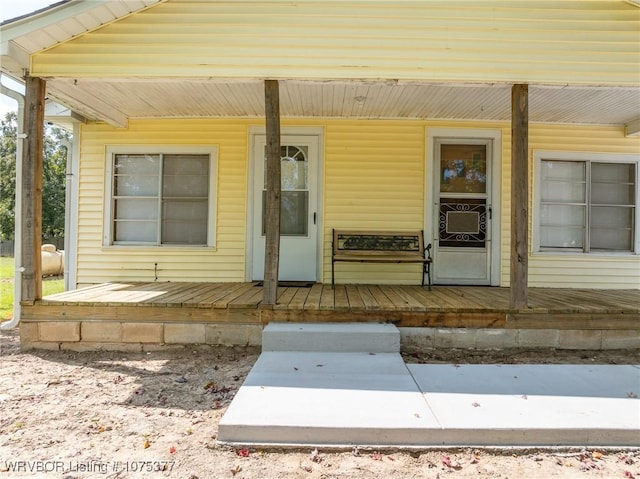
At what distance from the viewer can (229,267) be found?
18.0 feet

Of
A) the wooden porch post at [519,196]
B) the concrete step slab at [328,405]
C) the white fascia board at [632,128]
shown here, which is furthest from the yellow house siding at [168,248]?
the white fascia board at [632,128]

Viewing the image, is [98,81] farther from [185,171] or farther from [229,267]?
[229,267]

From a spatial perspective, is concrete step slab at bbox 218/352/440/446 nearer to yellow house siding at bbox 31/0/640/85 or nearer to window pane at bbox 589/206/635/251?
yellow house siding at bbox 31/0/640/85

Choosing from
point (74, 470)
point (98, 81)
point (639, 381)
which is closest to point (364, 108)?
point (98, 81)

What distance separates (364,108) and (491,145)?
1.87 meters

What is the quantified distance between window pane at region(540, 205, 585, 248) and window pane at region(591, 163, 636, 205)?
1.06 ft

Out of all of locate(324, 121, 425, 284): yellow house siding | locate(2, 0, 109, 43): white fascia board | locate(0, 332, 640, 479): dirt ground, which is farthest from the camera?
locate(324, 121, 425, 284): yellow house siding

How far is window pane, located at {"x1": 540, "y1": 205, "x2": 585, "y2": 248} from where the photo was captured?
5.60m

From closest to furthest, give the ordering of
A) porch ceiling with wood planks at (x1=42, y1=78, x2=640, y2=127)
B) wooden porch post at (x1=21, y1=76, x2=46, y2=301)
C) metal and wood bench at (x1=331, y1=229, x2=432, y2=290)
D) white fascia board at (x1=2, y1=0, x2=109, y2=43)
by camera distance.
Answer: white fascia board at (x1=2, y1=0, x2=109, y2=43), wooden porch post at (x1=21, y1=76, x2=46, y2=301), porch ceiling with wood planks at (x1=42, y1=78, x2=640, y2=127), metal and wood bench at (x1=331, y1=229, x2=432, y2=290)

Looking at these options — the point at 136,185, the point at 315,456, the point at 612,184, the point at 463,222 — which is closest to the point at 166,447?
the point at 315,456

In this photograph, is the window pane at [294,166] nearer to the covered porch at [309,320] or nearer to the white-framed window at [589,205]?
the covered porch at [309,320]

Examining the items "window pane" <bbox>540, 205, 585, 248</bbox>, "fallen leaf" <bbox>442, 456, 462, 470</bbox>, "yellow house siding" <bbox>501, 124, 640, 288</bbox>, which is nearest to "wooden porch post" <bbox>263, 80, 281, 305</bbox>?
"fallen leaf" <bbox>442, 456, 462, 470</bbox>

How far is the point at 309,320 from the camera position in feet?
12.4

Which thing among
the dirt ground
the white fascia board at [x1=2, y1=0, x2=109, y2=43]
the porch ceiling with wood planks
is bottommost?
the dirt ground
